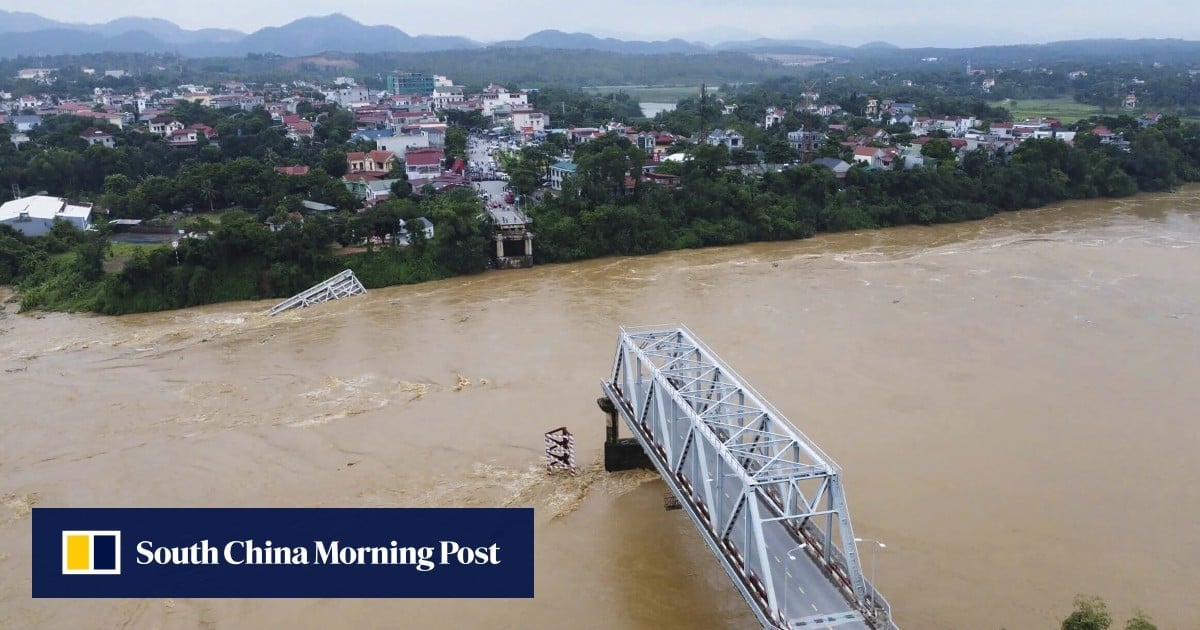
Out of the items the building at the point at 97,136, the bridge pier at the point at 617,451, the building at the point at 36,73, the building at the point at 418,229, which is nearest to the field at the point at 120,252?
the building at the point at 418,229

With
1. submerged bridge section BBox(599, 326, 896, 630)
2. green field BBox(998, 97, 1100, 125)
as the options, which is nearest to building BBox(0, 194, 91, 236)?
submerged bridge section BBox(599, 326, 896, 630)

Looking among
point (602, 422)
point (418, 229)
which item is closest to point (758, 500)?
point (602, 422)

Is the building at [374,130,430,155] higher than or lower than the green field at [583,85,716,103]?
lower

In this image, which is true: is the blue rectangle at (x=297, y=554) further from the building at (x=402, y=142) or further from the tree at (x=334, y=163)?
the building at (x=402, y=142)

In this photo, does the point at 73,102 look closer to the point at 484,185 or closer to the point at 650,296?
the point at 484,185

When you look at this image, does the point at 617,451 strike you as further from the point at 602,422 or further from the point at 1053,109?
the point at 1053,109

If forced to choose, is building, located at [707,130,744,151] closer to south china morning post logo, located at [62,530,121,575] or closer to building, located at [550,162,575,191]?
building, located at [550,162,575,191]
